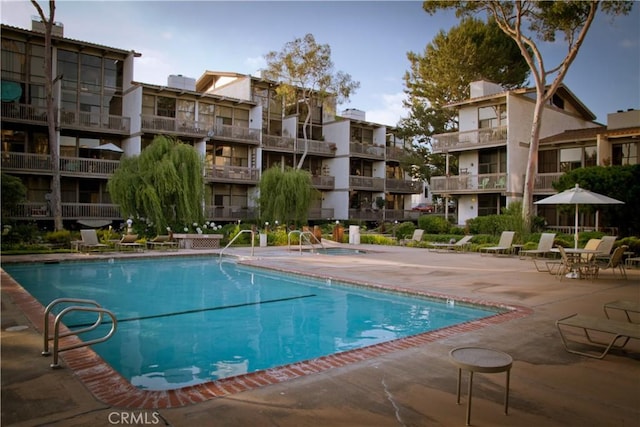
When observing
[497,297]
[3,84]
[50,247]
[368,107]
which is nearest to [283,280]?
[497,297]

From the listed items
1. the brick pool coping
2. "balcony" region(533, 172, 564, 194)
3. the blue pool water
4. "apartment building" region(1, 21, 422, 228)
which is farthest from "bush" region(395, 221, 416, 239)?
the brick pool coping

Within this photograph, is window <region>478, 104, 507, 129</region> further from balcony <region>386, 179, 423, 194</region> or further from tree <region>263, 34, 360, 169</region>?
balcony <region>386, 179, 423, 194</region>

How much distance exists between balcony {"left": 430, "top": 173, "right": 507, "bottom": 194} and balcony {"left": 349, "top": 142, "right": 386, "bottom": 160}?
1004cm

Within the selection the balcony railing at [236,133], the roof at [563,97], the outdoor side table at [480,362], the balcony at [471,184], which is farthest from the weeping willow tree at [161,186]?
the outdoor side table at [480,362]

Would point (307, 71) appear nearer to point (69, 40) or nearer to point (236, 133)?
point (236, 133)

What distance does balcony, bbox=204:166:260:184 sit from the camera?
30.3 m

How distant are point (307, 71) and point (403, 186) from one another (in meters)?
13.8

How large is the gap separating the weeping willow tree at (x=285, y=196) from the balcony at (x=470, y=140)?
348 inches

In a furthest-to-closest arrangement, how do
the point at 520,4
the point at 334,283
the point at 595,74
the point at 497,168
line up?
the point at 497,168, the point at 595,74, the point at 520,4, the point at 334,283

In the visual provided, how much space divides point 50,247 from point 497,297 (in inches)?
656

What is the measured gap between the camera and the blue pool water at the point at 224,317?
6344mm

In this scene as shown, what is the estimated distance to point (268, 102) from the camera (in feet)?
119

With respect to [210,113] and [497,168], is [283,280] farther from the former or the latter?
[210,113]

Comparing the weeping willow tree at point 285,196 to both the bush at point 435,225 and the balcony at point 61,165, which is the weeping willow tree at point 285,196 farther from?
the balcony at point 61,165
